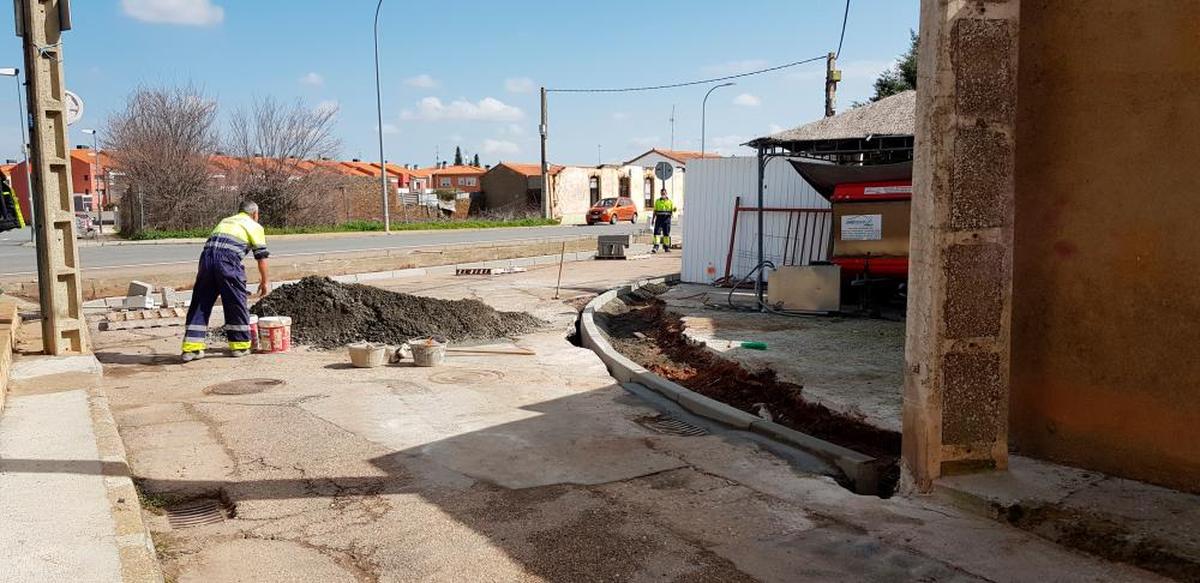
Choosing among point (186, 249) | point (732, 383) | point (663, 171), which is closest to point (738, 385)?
point (732, 383)

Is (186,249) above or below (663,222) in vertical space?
→ below

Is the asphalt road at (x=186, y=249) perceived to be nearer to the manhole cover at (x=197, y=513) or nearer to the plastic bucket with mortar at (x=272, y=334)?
the plastic bucket with mortar at (x=272, y=334)

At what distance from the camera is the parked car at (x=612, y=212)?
4738 cm

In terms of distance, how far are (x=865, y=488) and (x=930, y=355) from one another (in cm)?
104

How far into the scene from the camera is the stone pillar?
462 cm

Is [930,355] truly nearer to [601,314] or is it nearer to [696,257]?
[601,314]

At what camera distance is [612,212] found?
48.0 metres

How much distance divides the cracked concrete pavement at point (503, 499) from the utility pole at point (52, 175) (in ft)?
3.73

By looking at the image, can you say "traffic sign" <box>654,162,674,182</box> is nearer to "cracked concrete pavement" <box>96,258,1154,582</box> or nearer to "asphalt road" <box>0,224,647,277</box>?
"asphalt road" <box>0,224,647,277</box>

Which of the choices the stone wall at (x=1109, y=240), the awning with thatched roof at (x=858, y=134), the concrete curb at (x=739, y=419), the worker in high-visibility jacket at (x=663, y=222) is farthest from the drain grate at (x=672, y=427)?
the worker in high-visibility jacket at (x=663, y=222)

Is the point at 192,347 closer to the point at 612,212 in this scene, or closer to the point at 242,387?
the point at 242,387

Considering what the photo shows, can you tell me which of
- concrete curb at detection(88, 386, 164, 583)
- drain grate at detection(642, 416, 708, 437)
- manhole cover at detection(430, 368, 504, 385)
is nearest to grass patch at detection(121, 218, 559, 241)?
manhole cover at detection(430, 368, 504, 385)

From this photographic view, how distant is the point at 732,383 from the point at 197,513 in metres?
4.66

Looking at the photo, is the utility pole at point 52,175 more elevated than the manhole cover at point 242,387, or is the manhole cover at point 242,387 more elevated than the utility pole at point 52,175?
the utility pole at point 52,175
